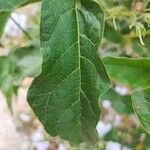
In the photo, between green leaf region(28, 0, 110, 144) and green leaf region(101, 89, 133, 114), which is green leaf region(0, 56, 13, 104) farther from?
green leaf region(28, 0, 110, 144)

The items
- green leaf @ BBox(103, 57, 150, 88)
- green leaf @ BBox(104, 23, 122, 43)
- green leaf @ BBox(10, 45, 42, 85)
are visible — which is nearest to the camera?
green leaf @ BBox(103, 57, 150, 88)

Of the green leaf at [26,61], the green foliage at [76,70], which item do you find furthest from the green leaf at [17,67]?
the green foliage at [76,70]

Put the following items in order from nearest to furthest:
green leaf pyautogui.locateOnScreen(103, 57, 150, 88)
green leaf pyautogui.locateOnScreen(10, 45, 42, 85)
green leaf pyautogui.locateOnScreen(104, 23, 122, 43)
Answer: green leaf pyautogui.locateOnScreen(103, 57, 150, 88) → green leaf pyautogui.locateOnScreen(104, 23, 122, 43) → green leaf pyautogui.locateOnScreen(10, 45, 42, 85)

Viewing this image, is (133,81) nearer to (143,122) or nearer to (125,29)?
(143,122)

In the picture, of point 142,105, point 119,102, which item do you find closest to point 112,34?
point 119,102

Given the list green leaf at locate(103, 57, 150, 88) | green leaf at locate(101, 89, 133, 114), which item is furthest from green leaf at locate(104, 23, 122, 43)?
green leaf at locate(103, 57, 150, 88)

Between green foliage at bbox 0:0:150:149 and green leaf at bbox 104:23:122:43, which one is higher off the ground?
green foliage at bbox 0:0:150:149

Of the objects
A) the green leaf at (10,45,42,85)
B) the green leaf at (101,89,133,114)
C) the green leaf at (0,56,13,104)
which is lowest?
the green leaf at (101,89,133,114)

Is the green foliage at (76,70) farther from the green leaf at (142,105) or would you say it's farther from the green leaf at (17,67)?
the green leaf at (17,67)
